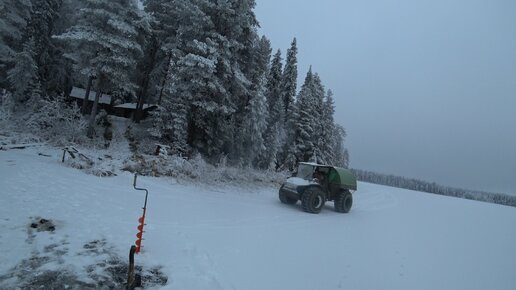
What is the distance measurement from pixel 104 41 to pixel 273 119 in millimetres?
18430

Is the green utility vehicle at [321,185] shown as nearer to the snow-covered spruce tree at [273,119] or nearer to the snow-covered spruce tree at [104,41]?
the snow-covered spruce tree at [104,41]

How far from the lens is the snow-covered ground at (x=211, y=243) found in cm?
480

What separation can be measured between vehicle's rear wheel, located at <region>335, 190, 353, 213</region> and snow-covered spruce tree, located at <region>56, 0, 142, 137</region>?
49.5 ft

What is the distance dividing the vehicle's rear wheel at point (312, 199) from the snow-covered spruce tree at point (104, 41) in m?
14.1

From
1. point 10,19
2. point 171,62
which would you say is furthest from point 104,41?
point 10,19

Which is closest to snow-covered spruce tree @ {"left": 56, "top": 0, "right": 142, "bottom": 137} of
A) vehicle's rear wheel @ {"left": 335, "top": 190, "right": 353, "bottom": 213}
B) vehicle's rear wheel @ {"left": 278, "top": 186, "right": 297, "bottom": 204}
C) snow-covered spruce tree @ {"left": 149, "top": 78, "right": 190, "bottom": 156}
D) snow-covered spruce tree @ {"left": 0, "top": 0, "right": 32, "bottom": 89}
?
snow-covered spruce tree @ {"left": 149, "top": 78, "right": 190, "bottom": 156}

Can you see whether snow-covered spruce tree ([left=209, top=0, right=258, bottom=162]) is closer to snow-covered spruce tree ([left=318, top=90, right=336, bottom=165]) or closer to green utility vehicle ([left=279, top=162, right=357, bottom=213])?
green utility vehicle ([left=279, top=162, right=357, bottom=213])

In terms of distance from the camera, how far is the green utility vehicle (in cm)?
1203

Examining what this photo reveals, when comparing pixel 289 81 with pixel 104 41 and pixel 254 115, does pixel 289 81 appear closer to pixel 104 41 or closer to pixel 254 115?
pixel 254 115

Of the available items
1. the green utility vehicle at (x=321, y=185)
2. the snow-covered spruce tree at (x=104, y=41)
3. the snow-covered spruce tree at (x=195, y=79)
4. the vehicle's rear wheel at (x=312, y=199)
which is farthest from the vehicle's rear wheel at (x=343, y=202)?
the snow-covered spruce tree at (x=104, y=41)

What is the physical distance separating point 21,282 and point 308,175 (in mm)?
10537

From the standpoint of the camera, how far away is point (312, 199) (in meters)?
11.6

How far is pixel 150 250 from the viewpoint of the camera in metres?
5.60

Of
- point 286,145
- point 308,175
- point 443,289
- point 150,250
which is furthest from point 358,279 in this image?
point 286,145
